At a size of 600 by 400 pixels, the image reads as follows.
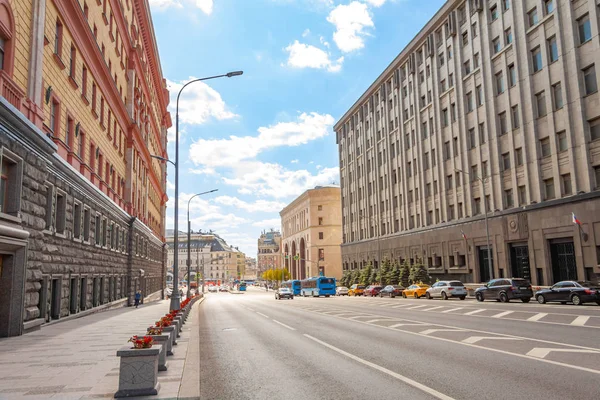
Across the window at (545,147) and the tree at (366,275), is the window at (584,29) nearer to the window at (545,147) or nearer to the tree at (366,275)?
the window at (545,147)

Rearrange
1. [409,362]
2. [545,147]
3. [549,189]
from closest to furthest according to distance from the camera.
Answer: [409,362]
[549,189]
[545,147]

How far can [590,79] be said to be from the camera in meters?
33.5

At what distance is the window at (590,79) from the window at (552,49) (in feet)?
10.1

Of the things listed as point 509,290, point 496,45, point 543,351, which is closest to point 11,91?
point 543,351

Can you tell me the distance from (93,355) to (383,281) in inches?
2117

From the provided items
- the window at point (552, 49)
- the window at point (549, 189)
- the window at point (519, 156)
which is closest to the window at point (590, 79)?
the window at point (552, 49)

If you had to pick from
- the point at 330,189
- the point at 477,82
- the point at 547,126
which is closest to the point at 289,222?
the point at 330,189

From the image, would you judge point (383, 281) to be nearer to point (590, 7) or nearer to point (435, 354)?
point (590, 7)

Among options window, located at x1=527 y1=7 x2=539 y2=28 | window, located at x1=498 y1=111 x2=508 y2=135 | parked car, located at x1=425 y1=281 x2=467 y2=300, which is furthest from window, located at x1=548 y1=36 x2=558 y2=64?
parked car, located at x1=425 y1=281 x2=467 y2=300

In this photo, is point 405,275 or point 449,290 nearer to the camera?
point 449,290

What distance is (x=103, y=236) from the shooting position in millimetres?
29531

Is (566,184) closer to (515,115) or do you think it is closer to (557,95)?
(557,95)

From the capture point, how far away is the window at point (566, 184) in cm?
3491

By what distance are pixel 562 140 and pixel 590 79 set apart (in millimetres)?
4557
